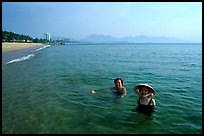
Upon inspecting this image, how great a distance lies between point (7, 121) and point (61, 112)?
2.05 meters

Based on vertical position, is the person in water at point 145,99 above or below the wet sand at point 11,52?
below

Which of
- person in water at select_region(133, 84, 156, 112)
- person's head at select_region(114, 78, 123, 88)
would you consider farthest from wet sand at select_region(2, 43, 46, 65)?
person in water at select_region(133, 84, 156, 112)

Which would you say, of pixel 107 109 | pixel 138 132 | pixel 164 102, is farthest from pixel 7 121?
pixel 164 102

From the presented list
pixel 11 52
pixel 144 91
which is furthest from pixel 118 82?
pixel 11 52

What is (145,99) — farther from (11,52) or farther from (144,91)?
(11,52)

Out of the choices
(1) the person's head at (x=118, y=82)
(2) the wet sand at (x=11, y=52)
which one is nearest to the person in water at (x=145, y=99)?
(1) the person's head at (x=118, y=82)

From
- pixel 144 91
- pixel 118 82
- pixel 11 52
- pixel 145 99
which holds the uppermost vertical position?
pixel 11 52

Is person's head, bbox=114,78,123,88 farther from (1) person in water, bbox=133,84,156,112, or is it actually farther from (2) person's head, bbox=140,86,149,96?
(2) person's head, bbox=140,86,149,96

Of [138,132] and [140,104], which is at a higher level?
[140,104]

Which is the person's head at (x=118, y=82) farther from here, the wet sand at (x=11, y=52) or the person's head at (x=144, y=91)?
the wet sand at (x=11, y=52)

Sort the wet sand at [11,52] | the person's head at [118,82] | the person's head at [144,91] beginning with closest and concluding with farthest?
1. the person's head at [144,91]
2. the person's head at [118,82]
3. the wet sand at [11,52]

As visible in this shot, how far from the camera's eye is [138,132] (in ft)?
24.6

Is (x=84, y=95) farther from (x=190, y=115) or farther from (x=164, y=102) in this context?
(x=190, y=115)

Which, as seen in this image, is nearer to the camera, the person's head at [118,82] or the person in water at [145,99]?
the person in water at [145,99]
